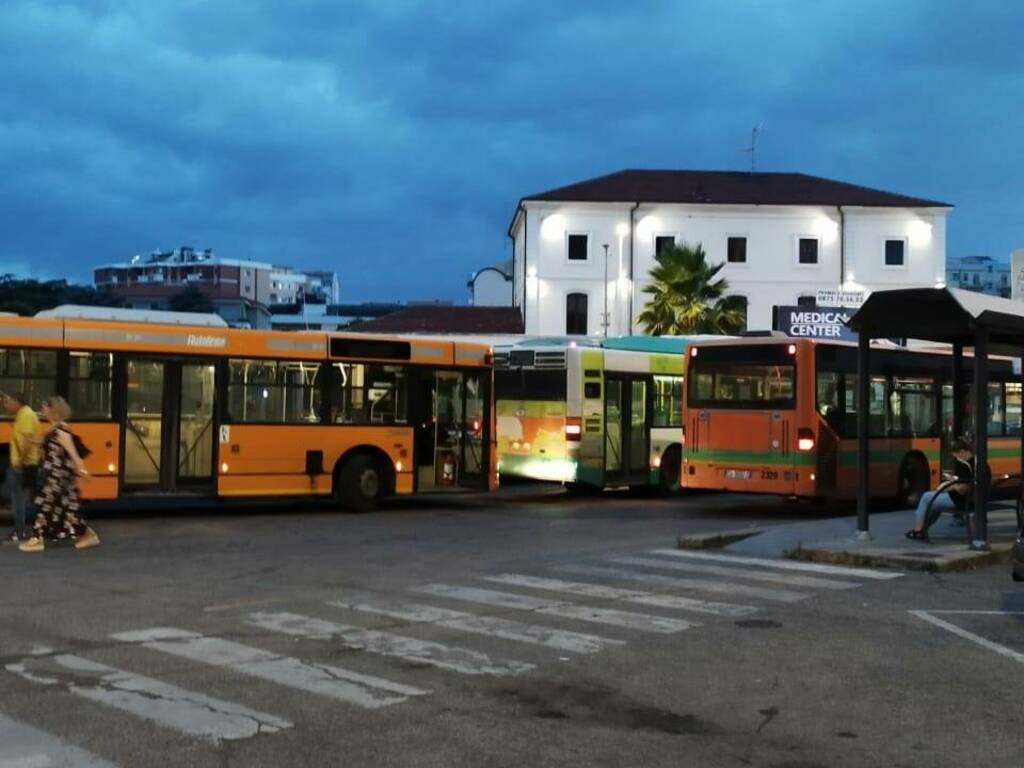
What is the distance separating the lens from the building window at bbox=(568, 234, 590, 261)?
216ft

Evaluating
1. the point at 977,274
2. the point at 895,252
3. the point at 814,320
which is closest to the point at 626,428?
the point at 814,320

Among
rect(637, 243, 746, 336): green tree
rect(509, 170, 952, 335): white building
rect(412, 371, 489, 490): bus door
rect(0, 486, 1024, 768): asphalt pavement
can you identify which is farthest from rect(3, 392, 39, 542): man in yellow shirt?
rect(509, 170, 952, 335): white building

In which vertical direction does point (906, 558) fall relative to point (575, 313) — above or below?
below

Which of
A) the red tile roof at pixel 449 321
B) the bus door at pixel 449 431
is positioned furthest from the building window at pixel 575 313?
the bus door at pixel 449 431

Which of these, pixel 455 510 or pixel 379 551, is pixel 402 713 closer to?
pixel 379 551

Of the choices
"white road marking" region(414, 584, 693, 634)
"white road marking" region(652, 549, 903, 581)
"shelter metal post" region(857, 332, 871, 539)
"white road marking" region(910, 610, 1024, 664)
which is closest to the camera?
"white road marking" region(910, 610, 1024, 664)

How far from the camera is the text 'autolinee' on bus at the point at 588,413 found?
71.3ft

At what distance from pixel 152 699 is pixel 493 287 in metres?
74.5

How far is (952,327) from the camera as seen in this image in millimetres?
13758

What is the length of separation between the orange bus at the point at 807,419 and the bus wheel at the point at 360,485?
18.0 feet

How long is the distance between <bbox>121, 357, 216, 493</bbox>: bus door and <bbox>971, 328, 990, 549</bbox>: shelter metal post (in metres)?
10.8

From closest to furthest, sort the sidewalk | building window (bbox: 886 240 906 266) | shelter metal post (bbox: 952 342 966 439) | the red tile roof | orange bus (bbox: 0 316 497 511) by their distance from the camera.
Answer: the sidewalk → orange bus (bbox: 0 316 497 511) → shelter metal post (bbox: 952 342 966 439) → the red tile roof → building window (bbox: 886 240 906 266)

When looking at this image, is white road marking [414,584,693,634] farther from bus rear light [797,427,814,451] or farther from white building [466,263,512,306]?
white building [466,263,512,306]

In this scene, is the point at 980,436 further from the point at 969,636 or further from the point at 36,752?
the point at 36,752
